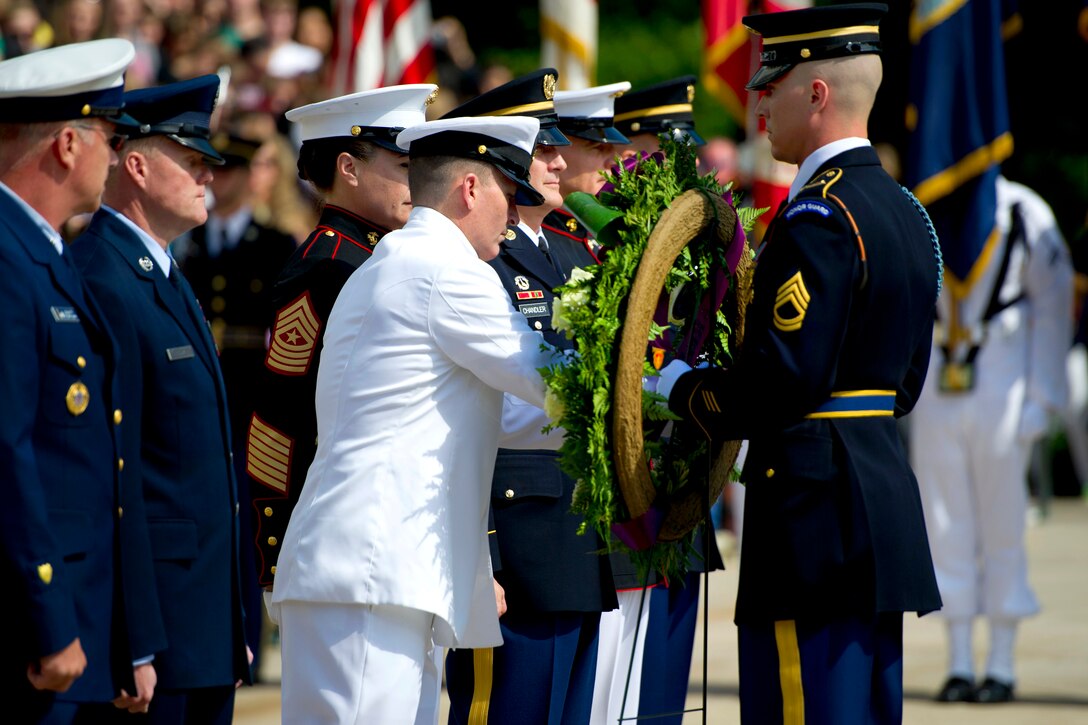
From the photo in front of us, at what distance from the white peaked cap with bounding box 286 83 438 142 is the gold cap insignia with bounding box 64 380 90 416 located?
1464mm

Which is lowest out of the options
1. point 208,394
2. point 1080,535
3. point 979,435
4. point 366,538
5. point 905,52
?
point 1080,535

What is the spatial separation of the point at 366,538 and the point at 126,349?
2.40 feet

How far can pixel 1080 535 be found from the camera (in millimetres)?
13125

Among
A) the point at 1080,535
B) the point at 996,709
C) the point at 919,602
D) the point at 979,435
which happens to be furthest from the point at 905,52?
the point at 919,602

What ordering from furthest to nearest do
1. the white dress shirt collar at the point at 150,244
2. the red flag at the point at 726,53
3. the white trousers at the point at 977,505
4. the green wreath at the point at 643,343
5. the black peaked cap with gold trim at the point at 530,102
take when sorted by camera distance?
the red flag at the point at 726,53
the white trousers at the point at 977,505
the black peaked cap with gold trim at the point at 530,102
the white dress shirt collar at the point at 150,244
the green wreath at the point at 643,343

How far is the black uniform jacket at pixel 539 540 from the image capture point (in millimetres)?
4719

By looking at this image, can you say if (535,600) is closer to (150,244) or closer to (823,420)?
(823,420)

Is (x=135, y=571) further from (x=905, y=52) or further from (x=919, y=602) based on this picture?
(x=905, y=52)

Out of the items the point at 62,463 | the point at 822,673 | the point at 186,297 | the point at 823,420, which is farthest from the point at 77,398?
the point at 822,673

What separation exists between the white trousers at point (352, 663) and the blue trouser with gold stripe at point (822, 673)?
0.86 m

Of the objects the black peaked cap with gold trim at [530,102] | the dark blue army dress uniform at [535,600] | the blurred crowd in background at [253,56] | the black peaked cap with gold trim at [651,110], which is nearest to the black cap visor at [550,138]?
the black peaked cap with gold trim at [530,102]

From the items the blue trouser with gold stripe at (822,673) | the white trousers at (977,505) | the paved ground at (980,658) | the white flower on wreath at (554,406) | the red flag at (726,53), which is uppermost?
the red flag at (726,53)

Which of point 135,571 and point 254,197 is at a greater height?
point 254,197

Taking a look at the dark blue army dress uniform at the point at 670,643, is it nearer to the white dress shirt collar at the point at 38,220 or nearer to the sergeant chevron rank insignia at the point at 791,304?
the sergeant chevron rank insignia at the point at 791,304
